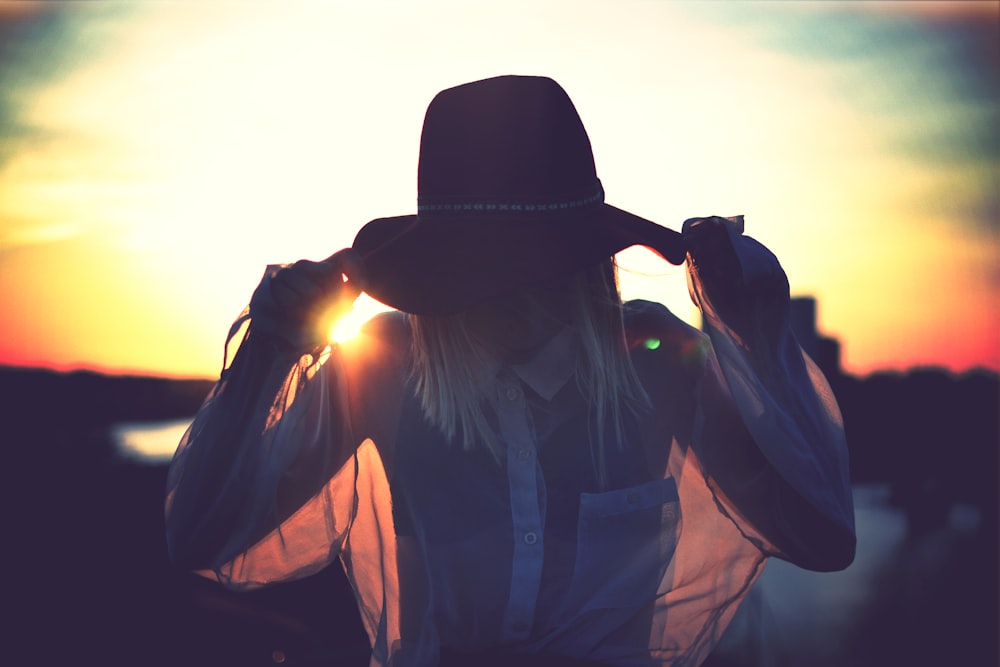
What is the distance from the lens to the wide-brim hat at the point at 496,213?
152 cm

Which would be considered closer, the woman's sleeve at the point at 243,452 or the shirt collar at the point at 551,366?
the woman's sleeve at the point at 243,452

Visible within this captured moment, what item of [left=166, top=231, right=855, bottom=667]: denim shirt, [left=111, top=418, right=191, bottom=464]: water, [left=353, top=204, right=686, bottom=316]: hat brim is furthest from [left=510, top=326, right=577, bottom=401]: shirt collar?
[left=111, top=418, right=191, bottom=464]: water

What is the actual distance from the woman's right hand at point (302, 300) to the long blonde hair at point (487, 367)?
0.84ft

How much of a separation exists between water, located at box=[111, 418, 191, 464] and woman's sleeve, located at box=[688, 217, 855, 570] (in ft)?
12.4

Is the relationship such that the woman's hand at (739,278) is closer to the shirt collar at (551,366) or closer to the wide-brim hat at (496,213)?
the wide-brim hat at (496,213)

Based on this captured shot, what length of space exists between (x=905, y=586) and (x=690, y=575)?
1097 cm

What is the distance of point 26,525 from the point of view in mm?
4027

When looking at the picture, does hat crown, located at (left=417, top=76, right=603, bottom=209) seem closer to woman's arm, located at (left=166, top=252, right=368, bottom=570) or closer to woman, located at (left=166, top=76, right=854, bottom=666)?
woman, located at (left=166, top=76, right=854, bottom=666)

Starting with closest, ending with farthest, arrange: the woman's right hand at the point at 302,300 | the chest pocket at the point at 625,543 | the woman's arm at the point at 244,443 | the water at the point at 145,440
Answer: the woman's right hand at the point at 302,300 < the woman's arm at the point at 244,443 < the chest pocket at the point at 625,543 < the water at the point at 145,440

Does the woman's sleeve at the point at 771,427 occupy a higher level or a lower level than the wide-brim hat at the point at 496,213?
lower

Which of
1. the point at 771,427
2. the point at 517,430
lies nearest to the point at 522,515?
the point at 517,430

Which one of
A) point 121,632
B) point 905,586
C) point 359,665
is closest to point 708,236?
point 359,665

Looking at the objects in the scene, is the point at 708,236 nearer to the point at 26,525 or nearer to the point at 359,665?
the point at 359,665

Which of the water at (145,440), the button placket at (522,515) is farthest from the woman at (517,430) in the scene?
the water at (145,440)
